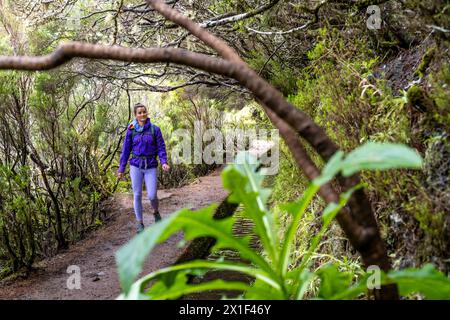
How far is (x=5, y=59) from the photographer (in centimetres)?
166

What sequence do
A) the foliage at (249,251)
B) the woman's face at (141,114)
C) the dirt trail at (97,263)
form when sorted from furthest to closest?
1. the woman's face at (141,114)
2. the dirt trail at (97,263)
3. the foliage at (249,251)

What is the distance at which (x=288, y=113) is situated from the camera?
1489mm

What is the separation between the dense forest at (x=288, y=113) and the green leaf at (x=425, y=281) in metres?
0.02

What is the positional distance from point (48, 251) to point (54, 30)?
3300mm

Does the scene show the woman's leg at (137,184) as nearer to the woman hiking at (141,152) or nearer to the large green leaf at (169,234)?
the woman hiking at (141,152)

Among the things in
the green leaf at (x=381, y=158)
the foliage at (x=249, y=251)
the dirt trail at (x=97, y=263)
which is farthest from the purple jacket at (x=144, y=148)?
the green leaf at (x=381, y=158)

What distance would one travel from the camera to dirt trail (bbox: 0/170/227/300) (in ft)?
14.5

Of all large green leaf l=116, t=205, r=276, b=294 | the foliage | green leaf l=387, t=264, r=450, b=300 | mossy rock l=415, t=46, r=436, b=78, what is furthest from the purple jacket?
green leaf l=387, t=264, r=450, b=300

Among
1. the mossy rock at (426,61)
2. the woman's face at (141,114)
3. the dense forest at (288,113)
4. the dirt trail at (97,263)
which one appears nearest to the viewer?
the dense forest at (288,113)

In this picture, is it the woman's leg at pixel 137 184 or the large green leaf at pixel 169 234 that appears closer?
the large green leaf at pixel 169 234

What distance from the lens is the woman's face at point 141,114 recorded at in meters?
5.81

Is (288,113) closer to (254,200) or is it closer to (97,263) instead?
(254,200)

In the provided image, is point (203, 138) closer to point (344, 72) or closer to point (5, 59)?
point (344, 72)

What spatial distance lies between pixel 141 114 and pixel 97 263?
79.4 inches
